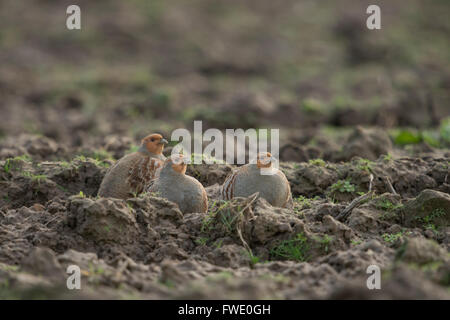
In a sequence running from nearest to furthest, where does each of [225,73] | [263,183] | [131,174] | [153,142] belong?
1. [263,183]
2. [131,174]
3. [153,142]
4. [225,73]

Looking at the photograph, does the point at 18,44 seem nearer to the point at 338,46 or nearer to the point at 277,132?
the point at 338,46

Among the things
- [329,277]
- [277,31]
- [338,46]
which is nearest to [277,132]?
[329,277]

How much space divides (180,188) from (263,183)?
0.71 meters

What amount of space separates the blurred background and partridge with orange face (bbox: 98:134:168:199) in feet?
5.87

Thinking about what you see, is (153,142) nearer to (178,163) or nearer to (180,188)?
(178,163)

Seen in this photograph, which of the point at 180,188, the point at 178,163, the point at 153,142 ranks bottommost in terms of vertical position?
the point at 180,188

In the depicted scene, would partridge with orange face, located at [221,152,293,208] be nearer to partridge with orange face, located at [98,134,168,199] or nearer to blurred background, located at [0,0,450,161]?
partridge with orange face, located at [98,134,168,199]

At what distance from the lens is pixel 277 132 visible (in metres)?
10.8

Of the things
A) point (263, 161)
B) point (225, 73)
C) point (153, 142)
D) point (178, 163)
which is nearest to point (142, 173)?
point (153, 142)

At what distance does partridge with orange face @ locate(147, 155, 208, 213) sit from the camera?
555 centimetres

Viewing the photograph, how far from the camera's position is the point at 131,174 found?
628 centimetres

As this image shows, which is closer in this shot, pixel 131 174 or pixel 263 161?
pixel 263 161

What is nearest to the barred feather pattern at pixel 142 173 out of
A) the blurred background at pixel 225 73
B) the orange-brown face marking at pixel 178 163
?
the orange-brown face marking at pixel 178 163

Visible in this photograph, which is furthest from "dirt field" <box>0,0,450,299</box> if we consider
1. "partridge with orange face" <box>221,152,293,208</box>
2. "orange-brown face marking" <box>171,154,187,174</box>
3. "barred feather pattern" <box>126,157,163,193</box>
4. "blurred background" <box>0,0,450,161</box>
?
"barred feather pattern" <box>126,157,163,193</box>
